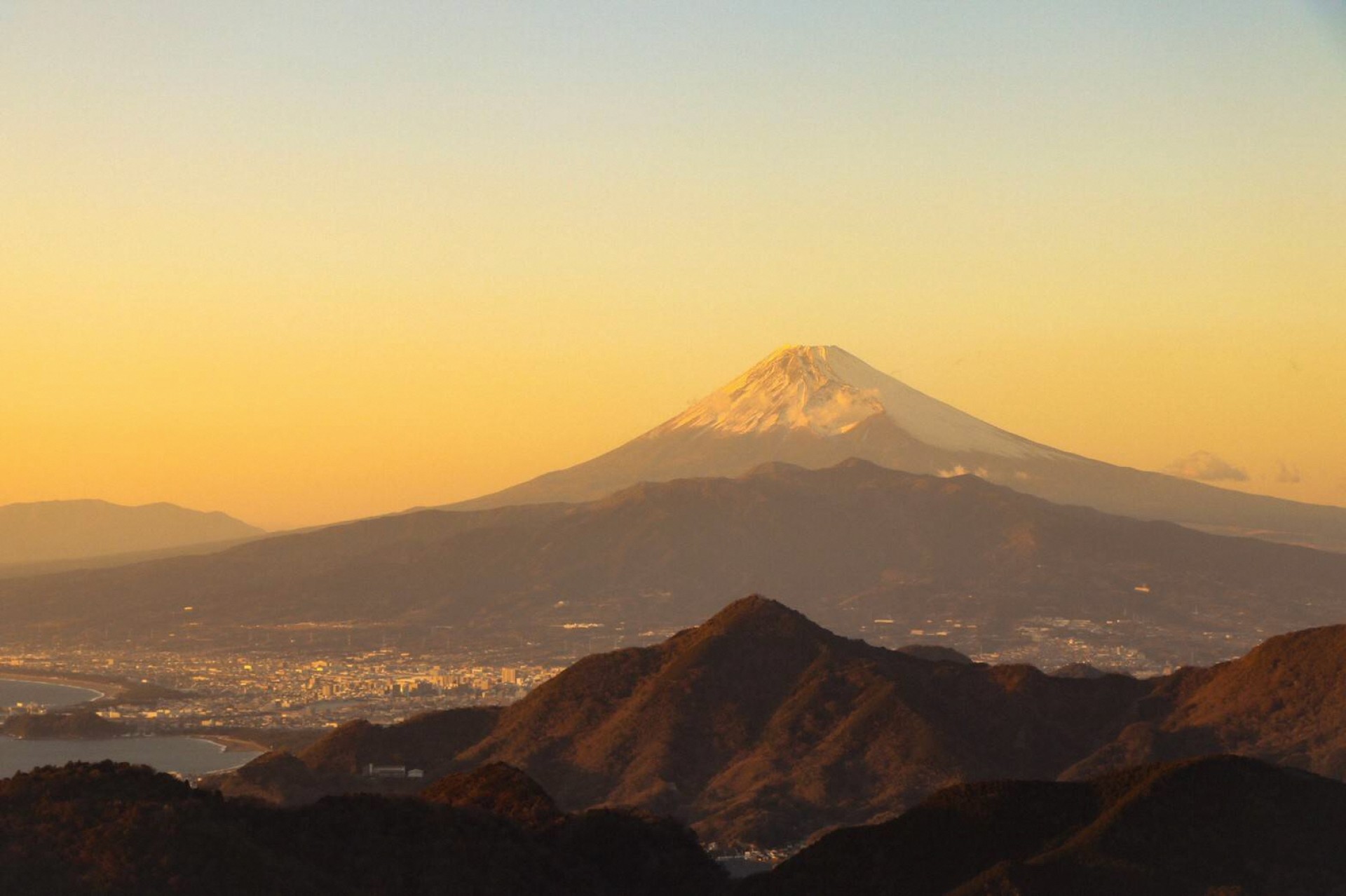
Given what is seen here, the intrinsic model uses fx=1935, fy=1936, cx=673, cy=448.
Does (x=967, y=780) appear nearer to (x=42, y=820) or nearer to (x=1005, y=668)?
(x=1005, y=668)

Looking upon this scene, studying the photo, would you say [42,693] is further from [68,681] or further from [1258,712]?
[1258,712]

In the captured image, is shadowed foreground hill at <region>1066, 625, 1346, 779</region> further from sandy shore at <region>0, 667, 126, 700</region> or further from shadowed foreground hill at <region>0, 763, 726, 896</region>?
sandy shore at <region>0, 667, 126, 700</region>

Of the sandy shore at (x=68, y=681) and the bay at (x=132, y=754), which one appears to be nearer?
the bay at (x=132, y=754)

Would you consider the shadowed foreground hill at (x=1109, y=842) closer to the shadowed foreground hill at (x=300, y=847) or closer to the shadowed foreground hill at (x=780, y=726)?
the shadowed foreground hill at (x=300, y=847)

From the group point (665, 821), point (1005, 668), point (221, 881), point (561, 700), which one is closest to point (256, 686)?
point (561, 700)

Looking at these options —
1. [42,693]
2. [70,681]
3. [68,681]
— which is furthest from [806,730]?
[68,681]

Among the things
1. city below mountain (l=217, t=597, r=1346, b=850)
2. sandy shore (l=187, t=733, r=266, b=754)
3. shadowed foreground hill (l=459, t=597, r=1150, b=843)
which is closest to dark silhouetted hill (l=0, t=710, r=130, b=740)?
sandy shore (l=187, t=733, r=266, b=754)

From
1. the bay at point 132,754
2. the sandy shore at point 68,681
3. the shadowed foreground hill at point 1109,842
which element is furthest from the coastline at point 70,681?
the shadowed foreground hill at point 1109,842

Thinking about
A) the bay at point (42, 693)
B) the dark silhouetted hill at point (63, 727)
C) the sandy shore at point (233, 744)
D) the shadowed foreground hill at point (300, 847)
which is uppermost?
the shadowed foreground hill at point (300, 847)
